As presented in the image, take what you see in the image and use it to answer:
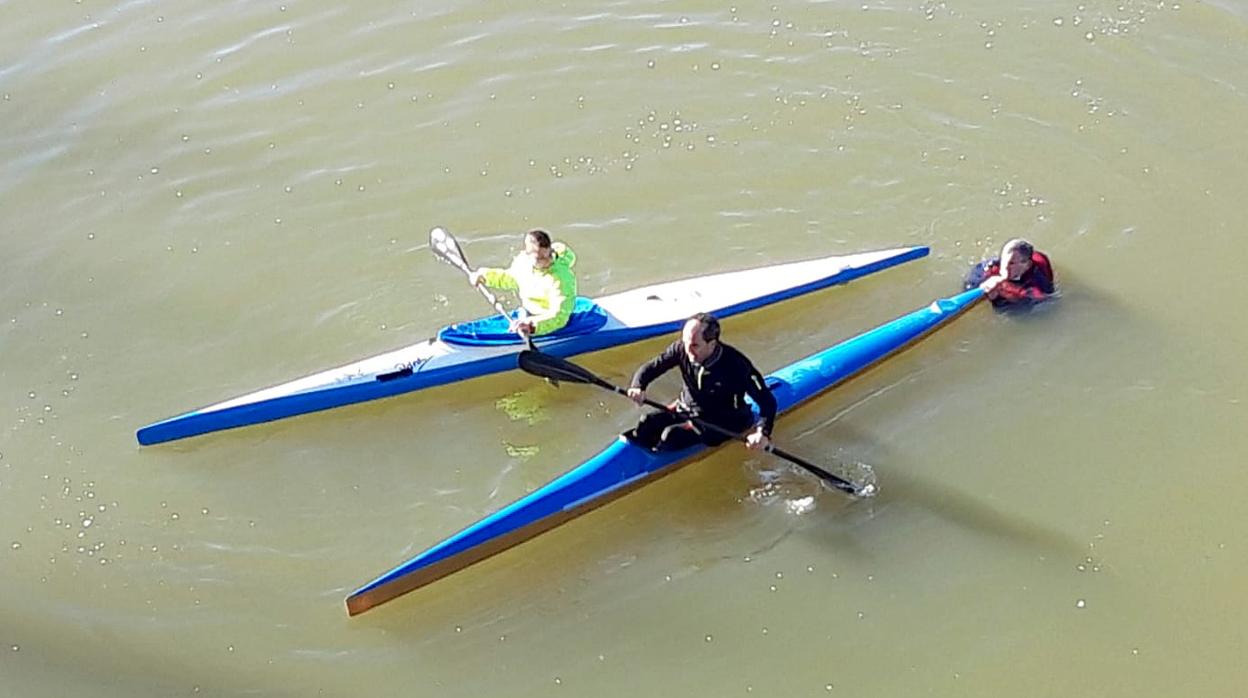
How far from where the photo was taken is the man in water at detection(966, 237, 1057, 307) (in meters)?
6.57

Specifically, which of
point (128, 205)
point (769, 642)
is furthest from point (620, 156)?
point (769, 642)

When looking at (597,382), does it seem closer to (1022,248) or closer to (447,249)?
(447,249)

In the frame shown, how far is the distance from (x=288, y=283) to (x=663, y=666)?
318 cm

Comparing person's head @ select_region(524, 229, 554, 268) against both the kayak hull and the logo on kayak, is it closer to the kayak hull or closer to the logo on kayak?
the kayak hull

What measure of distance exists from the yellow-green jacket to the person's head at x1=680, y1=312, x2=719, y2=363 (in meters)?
1.07

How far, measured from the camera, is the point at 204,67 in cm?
848

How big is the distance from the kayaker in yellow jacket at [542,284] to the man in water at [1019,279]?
220cm

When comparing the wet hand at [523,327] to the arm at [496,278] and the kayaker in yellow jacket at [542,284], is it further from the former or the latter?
the arm at [496,278]

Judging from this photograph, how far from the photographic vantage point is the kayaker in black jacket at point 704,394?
→ 548 cm

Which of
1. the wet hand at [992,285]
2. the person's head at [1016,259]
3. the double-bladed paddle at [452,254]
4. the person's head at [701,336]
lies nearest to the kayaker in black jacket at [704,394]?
the person's head at [701,336]

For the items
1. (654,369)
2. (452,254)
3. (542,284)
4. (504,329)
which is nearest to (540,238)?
(542,284)

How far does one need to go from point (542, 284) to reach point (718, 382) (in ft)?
3.93

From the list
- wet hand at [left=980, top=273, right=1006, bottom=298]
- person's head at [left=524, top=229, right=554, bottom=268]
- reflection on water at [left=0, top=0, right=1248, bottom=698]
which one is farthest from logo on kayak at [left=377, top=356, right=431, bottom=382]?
wet hand at [left=980, top=273, right=1006, bottom=298]

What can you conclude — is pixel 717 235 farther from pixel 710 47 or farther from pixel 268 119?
pixel 268 119
